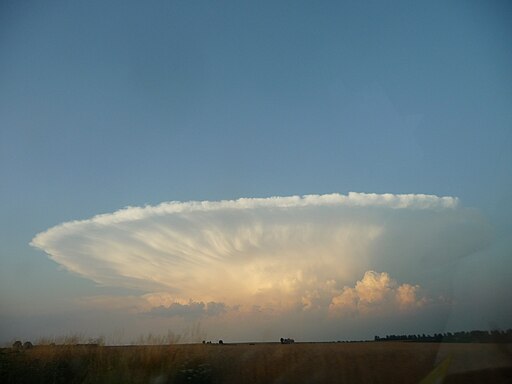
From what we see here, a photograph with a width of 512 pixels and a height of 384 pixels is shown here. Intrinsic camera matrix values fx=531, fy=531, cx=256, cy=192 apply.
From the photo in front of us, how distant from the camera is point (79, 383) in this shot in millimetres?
21219

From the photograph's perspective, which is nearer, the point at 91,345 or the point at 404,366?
the point at 404,366

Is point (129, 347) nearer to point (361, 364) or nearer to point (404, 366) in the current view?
point (361, 364)

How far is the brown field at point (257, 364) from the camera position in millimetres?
19094

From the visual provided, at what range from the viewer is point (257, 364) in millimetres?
21531

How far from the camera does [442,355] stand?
2042 cm

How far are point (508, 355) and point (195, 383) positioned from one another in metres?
12.0

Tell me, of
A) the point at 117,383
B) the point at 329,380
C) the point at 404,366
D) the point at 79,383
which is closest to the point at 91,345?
the point at 79,383

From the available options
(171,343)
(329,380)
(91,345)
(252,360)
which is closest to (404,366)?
(329,380)

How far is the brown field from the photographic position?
19.1 metres

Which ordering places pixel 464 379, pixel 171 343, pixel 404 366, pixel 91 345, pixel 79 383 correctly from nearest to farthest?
1. pixel 464 379
2. pixel 404 366
3. pixel 79 383
4. pixel 171 343
5. pixel 91 345

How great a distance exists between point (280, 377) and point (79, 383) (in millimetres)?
8137

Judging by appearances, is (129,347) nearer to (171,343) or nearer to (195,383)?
(171,343)

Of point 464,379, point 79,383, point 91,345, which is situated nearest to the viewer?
point 464,379

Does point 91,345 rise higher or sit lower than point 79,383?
higher
